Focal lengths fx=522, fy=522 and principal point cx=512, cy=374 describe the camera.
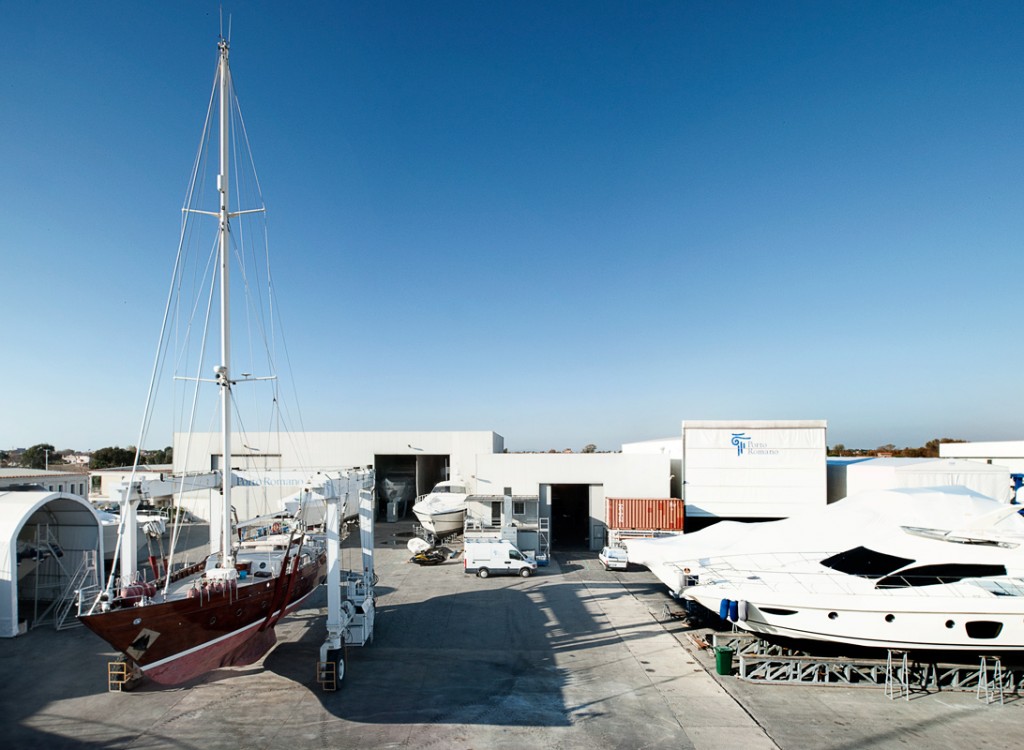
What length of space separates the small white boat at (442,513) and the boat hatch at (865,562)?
17688 millimetres

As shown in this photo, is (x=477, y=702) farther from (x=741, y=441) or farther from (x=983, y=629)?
(x=741, y=441)

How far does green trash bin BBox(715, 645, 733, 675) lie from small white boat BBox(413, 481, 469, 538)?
666 inches

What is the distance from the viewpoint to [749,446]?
26.6 m

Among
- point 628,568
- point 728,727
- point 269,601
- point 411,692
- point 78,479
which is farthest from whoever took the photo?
point 78,479

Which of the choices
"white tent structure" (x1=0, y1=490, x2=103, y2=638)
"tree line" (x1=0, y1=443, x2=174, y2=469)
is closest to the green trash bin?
"white tent structure" (x1=0, y1=490, x2=103, y2=638)

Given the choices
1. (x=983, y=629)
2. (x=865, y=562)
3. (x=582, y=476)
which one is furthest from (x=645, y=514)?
(x=983, y=629)

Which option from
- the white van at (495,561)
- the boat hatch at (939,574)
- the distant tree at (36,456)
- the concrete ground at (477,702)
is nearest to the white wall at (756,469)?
the white van at (495,561)

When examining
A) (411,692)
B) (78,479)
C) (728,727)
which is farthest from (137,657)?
(78,479)

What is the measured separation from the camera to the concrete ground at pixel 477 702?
9453 mm

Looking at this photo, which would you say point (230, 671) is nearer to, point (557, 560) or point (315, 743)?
point (315, 743)

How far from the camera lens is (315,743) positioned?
9.23 meters

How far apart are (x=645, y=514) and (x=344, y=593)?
50.7 feet

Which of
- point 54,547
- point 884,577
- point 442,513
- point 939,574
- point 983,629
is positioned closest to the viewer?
point 983,629

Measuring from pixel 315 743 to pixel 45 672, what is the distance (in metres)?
8.07
